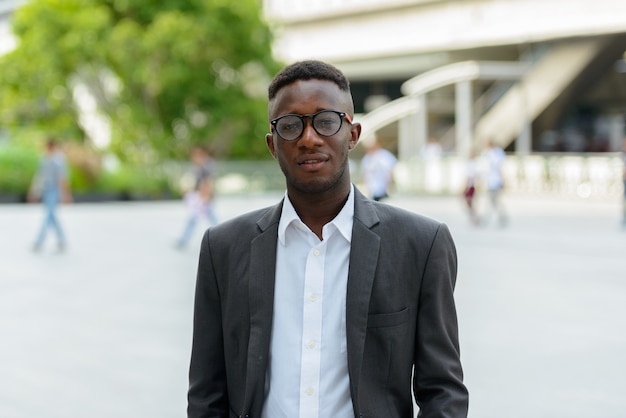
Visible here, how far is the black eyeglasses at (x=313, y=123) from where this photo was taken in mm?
2320

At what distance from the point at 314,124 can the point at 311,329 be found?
0.50 metres

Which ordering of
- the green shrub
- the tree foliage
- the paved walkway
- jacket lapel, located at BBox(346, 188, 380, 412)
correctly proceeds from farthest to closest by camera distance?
the tree foliage, the green shrub, the paved walkway, jacket lapel, located at BBox(346, 188, 380, 412)

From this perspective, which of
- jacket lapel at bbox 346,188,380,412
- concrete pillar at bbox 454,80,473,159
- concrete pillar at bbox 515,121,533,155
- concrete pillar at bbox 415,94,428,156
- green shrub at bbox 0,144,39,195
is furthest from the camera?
concrete pillar at bbox 415,94,428,156

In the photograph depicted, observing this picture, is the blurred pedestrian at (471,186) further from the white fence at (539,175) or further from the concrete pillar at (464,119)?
the concrete pillar at (464,119)

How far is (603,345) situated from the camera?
766 cm

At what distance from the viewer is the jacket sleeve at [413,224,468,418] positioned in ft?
7.63

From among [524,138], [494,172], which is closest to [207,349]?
[494,172]

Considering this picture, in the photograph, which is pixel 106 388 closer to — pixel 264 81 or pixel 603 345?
pixel 603 345

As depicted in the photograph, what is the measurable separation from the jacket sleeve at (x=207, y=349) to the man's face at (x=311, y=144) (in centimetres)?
33

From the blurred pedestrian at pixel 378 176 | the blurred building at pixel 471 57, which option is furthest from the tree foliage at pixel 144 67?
the blurred pedestrian at pixel 378 176

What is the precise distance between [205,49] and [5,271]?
21.1 metres

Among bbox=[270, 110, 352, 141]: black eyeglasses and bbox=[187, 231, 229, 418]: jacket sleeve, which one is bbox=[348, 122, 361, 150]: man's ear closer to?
bbox=[270, 110, 352, 141]: black eyeglasses

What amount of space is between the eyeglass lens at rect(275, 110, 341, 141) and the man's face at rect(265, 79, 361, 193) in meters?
0.01

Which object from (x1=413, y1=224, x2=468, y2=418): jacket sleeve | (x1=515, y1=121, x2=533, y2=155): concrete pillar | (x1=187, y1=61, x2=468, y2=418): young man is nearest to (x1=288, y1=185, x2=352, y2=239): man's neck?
(x1=187, y1=61, x2=468, y2=418): young man
